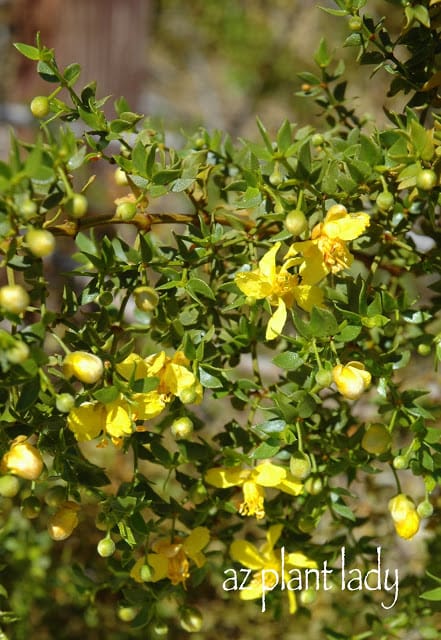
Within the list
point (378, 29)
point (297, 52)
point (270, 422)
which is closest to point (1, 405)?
point (270, 422)

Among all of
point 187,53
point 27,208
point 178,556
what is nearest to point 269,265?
point 27,208

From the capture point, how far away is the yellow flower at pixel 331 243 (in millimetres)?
661

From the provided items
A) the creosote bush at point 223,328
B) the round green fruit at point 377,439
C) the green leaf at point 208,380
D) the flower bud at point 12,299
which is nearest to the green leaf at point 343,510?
the creosote bush at point 223,328

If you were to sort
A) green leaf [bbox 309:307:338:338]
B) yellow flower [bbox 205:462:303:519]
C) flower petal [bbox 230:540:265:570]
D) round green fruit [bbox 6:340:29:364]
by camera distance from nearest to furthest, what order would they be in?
round green fruit [bbox 6:340:29:364]
green leaf [bbox 309:307:338:338]
yellow flower [bbox 205:462:303:519]
flower petal [bbox 230:540:265:570]

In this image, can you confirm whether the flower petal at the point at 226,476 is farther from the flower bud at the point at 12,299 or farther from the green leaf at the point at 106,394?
the flower bud at the point at 12,299

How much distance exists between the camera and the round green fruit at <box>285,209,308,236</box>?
63 centimetres

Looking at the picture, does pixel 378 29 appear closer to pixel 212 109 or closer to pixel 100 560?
pixel 100 560

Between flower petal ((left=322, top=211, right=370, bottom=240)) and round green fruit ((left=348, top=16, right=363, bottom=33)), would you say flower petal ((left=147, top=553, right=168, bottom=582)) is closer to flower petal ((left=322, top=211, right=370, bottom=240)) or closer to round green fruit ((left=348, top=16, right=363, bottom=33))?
flower petal ((left=322, top=211, right=370, bottom=240))

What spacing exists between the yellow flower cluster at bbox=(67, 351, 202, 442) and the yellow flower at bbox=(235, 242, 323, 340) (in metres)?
0.08

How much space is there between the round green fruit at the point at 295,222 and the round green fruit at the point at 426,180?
10cm

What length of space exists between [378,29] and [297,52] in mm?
3114

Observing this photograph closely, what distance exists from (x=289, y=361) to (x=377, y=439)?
0.12 meters

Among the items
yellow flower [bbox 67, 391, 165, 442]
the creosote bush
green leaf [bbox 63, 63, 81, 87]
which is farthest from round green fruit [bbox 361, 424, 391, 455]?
green leaf [bbox 63, 63, 81, 87]

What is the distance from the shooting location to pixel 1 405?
64cm
